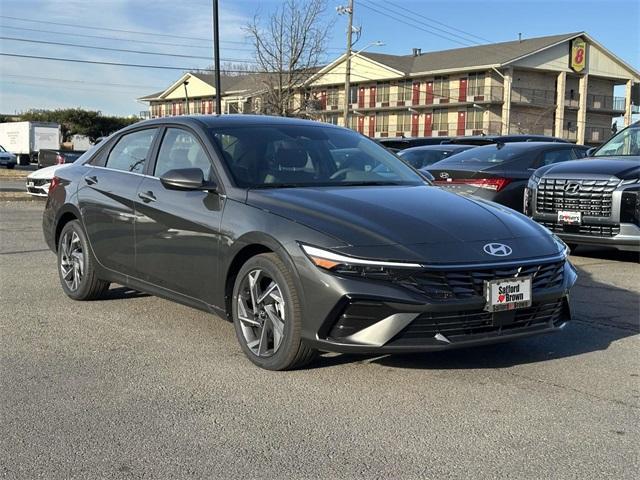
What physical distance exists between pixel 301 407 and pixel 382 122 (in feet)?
215

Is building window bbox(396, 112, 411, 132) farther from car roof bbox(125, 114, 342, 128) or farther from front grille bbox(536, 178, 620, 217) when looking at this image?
car roof bbox(125, 114, 342, 128)

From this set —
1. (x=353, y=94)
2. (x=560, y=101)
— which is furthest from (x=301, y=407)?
(x=353, y=94)

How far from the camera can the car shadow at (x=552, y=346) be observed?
14.7 ft

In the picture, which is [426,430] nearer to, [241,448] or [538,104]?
[241,448]

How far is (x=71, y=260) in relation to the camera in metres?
6.38

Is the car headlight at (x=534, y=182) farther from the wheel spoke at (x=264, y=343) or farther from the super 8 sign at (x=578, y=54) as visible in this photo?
the super 8 sign at (x=578, y=54)

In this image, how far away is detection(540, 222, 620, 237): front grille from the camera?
8031mm

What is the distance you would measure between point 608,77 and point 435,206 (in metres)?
66.3

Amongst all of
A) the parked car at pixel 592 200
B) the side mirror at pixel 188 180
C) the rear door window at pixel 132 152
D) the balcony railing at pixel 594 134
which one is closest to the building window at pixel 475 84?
the balcony railing at pixel 594 134

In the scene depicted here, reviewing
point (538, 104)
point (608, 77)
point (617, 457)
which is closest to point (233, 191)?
point (617, 457)

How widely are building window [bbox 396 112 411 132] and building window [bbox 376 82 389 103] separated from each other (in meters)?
1.95

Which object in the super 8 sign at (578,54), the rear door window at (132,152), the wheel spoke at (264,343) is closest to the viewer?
the wheel spoke at (264,343)

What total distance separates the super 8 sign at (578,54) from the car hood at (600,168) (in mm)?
55601

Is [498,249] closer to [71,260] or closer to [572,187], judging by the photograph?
[71,260]
